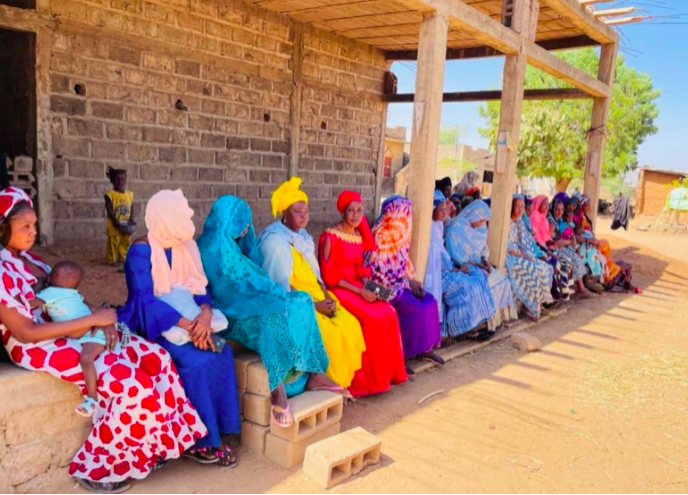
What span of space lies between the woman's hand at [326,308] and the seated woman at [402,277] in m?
0.94

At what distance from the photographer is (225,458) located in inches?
122

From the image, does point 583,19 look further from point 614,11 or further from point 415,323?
point 415,323

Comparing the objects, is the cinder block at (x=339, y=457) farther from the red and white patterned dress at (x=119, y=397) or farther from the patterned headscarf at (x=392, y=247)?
the patterned headscarf at (x=392, y=247)

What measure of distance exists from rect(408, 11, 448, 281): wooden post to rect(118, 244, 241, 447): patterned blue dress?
2567 mm

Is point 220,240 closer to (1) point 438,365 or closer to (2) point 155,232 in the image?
(2) point 155,232

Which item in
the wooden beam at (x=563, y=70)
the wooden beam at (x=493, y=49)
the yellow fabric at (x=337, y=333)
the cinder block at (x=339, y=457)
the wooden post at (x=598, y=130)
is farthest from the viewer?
the wooden post at (x=598, y=130)

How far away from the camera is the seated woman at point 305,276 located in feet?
12.6

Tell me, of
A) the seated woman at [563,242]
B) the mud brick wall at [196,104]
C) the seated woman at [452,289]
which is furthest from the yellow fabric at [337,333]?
the seated woman at [563,242]

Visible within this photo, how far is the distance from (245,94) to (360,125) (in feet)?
9.64

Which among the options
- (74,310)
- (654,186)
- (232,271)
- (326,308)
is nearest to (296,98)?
(326,308)

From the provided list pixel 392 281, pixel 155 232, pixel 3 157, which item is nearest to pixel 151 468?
pixel 155 232

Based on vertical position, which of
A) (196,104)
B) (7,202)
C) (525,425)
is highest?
(196,104)

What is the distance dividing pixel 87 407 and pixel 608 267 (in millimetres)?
8414

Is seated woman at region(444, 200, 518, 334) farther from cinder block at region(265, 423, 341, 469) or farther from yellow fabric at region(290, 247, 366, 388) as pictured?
cinder block at region(265, 423, 341, 469)
